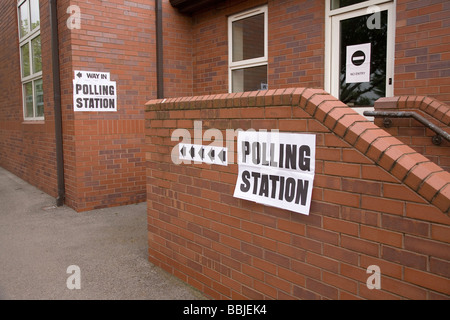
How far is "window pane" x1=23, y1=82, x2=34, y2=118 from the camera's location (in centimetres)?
885

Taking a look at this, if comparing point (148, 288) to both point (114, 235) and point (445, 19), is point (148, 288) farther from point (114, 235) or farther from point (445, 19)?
point (445, 19)

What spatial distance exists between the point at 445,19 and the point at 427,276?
121 inches

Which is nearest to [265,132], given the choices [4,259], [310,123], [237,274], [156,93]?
[310,123]

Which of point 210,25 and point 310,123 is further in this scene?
point 210,25

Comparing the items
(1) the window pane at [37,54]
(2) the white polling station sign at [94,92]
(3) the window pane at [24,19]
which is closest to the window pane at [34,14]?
(1) the window pane at [37,54]

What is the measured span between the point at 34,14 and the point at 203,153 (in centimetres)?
703

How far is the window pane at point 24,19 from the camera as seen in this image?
341 inches

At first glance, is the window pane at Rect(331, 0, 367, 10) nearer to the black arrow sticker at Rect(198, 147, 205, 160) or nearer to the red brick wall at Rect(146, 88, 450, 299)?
the red brick wall at Rect(146, 88, 450, 299)

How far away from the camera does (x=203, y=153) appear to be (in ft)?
10.4

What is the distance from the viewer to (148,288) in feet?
11.0

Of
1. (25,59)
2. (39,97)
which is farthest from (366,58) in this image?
(25,59)

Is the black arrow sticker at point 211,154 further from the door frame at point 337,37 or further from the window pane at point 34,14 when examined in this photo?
the window pane at point 34,14

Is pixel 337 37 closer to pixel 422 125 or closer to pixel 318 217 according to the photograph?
pixel 422 125

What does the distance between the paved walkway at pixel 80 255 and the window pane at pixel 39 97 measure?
8.25ft
